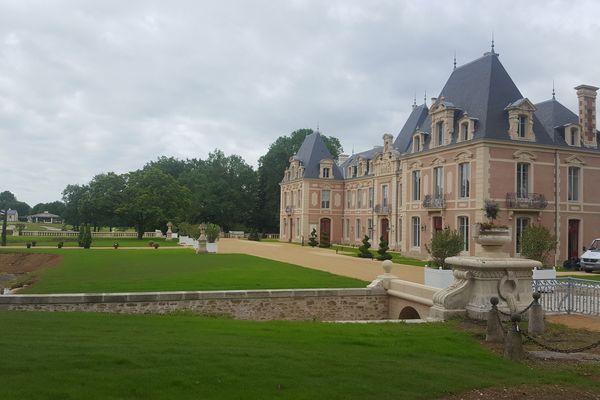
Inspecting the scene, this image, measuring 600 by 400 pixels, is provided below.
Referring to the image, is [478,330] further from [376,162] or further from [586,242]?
[376,162]

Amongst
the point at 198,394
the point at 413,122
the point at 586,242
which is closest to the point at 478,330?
the point at 198,394

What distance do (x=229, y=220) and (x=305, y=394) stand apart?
59.6 meters

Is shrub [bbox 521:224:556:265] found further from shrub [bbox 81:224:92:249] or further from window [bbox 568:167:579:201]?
shrub [bbox 81:224:92:249]

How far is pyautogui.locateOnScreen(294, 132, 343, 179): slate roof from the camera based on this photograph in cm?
5109

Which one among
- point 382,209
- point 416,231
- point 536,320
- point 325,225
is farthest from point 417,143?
point 536,320

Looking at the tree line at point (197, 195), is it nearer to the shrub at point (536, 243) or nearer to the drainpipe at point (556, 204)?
the drainpipe at point (556, 204)

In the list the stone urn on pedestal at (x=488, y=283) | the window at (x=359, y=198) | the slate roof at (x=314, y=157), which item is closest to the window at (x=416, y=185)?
the window at (x=359, y=198)

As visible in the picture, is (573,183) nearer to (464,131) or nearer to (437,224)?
(464,131)

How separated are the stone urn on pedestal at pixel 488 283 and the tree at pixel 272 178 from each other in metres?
52.6

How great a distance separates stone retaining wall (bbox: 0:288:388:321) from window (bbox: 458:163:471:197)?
14.0 meters

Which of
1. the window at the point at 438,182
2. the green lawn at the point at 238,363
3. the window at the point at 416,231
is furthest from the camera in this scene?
the window at the point at 416,231

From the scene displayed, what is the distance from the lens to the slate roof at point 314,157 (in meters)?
51.1

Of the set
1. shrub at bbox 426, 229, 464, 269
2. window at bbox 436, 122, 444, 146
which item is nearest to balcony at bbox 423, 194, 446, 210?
window at bbox 436, 122, 444, 146

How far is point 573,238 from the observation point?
93.7ft
